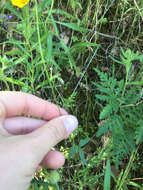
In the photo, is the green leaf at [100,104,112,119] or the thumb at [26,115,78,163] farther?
the green leaf at [100,104,112,119]

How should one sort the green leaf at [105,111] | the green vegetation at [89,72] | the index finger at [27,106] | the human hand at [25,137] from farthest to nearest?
the green vegetation at [89,72] → the index finger at [27,106] → the green leaf at [105,111] → the human hand at [25,137]

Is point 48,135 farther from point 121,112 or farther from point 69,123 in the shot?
point 121,112

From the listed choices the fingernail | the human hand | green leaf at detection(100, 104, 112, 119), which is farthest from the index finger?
green leaf at detection(100, 104, 112, 119)

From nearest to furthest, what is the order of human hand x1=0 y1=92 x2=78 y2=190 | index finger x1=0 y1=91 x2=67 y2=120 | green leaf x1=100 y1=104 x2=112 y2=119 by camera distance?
human hand x1=0 y1=92 x2=78 y2=190 < green leaf x1=100 y1=104 x2=112 y2=119 < index finger x1=0 y1=91 x2=67 y2=120

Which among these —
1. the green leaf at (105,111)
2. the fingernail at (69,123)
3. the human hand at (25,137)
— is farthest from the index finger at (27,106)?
the green leaf at (105,111)

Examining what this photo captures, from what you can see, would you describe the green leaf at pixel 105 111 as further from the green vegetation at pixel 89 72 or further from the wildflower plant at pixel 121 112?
the green vegetation at pixel 89 72

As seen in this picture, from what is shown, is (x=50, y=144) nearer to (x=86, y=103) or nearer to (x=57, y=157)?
(x=57, y=157)

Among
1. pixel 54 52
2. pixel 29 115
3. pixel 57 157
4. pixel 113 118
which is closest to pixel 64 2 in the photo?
pixel 54 52

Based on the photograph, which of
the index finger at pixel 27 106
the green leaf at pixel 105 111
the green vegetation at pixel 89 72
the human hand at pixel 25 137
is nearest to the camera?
the human hand at pixel 25 137

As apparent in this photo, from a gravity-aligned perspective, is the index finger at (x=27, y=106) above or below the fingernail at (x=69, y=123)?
above

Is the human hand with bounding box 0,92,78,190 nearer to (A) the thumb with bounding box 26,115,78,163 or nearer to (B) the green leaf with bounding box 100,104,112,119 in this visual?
(A) the thumb with bounding box 26,115,78,163
